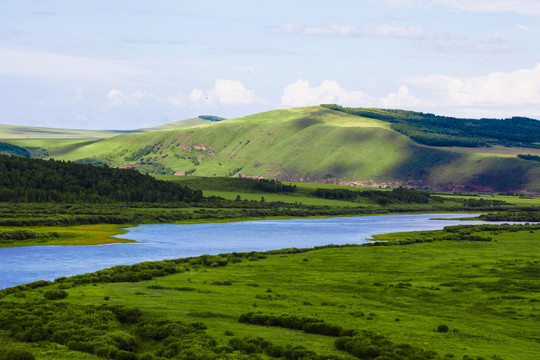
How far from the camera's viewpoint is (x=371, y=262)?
81.6 m

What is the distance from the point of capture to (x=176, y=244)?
114 metres

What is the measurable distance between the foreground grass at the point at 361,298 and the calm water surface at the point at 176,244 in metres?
16.0

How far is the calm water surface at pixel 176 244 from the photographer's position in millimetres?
80025

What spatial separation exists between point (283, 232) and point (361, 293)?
3568 inches

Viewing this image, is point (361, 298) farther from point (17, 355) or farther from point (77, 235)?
point (77, 235)

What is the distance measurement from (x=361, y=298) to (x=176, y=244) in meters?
64.9

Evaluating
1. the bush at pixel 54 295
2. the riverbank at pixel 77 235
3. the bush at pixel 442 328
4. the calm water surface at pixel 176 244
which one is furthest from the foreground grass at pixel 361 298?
the riverbank at pixel 77 235

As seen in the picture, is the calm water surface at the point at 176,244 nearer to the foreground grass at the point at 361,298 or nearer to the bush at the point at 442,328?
the foreground grass at the point at 361,298

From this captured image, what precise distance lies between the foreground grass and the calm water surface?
630 inches

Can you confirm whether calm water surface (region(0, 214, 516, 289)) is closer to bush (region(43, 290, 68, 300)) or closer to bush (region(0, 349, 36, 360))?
bush (region(43, 290, 68, 300))

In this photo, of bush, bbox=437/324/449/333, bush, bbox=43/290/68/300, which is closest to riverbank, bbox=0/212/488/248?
bush, bbox=43/290/68/300

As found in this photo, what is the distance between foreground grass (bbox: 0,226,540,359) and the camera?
37.8 metres

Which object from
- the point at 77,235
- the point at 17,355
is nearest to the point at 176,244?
the point at 77,235

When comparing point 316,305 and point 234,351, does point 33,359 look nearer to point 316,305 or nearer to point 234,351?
point 234,351
